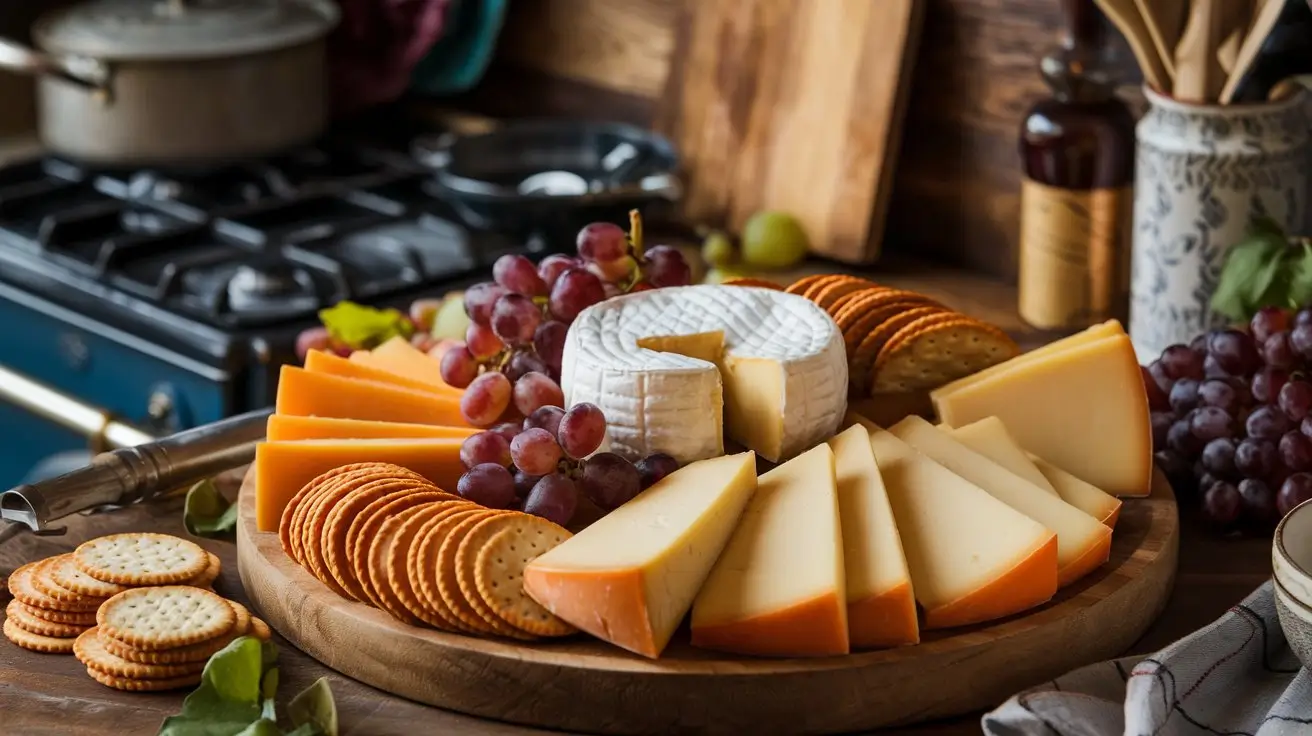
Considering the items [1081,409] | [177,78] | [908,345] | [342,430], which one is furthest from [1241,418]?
[177,78]

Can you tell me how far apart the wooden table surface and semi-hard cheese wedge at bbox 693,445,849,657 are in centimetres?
A: 10

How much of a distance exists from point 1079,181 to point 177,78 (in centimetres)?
122

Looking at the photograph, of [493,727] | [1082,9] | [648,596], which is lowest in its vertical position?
[493,727]

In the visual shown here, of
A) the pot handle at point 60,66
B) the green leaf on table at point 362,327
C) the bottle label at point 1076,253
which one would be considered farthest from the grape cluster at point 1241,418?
the pot handle at point 60,66

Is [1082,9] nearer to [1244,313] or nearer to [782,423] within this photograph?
[1244,313]

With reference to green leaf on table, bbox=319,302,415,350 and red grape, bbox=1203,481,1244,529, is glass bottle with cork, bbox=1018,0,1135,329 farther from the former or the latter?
green leaf on table, bbox=319,302,415,350

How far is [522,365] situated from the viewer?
4.52 feet

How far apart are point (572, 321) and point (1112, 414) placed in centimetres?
43

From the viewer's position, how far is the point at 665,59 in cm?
245

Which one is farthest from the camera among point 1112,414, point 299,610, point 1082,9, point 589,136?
point 589,136

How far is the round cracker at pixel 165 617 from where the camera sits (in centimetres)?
116

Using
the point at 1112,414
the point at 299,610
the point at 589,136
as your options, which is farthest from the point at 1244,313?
the point at 589,136

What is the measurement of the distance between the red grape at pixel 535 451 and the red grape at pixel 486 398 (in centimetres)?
9

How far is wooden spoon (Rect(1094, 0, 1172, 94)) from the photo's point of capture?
5.35ft
